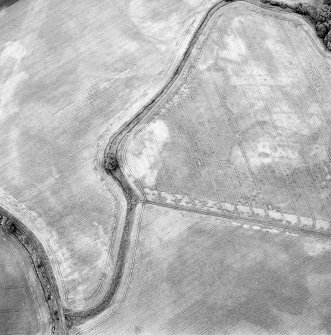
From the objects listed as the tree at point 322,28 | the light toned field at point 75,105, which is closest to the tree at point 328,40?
the tree at point 322,28

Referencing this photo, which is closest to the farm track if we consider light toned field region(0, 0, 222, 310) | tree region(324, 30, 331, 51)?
light toned field region(0, 0, 222, 310)

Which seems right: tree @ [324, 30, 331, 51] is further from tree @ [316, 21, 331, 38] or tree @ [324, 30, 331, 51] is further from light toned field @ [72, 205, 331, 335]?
light toned field @ [72, 205, 331, 335]

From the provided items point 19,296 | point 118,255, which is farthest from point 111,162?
point 19,296

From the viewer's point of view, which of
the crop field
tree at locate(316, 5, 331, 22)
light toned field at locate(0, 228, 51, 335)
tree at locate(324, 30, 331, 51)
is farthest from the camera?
tree at locate(316, 5, 331, 22)

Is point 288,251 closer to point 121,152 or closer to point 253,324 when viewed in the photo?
point 253,324

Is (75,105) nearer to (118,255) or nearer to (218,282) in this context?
(118,255)

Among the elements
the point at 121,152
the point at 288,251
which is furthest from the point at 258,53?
the point at 288,251

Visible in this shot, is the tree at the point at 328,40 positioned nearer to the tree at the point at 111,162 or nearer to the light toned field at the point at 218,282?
the light toned field at the point at 218,282
